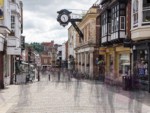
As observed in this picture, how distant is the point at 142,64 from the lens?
1089 inches

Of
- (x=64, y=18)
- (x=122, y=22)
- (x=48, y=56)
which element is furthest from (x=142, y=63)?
(x=48, y=56)

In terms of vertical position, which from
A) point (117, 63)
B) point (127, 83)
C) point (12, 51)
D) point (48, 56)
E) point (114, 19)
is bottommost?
point (127, 83)

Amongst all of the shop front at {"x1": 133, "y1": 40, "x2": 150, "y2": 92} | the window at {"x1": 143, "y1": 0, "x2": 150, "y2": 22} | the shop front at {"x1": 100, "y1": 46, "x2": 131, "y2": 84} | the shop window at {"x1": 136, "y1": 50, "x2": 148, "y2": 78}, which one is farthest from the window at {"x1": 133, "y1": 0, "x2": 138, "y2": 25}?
the shop front at {"x1": 100, "y1": 46, "x2": 131, "y2": 84}

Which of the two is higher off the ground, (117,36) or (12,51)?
(117,36)

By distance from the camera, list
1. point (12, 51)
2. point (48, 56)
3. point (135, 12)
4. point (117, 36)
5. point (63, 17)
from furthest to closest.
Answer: point (48, 56), point (63, 17), point (117, 36), point (12, 51), point (135, 12)

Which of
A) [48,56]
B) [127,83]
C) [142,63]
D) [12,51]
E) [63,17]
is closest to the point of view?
[127,83]

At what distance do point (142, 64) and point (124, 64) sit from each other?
5.95 metres

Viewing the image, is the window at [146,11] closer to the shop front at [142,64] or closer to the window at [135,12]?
the window at [135,12]

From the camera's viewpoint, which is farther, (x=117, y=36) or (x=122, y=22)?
(x=117, y=36)

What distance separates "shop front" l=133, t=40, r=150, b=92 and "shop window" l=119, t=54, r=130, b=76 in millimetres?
2826

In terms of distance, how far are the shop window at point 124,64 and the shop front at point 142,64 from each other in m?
2.83

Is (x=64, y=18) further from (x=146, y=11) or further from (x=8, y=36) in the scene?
(x=146, y=11)

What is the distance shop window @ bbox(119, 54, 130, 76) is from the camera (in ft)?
106

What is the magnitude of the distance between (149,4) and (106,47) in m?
14.8
